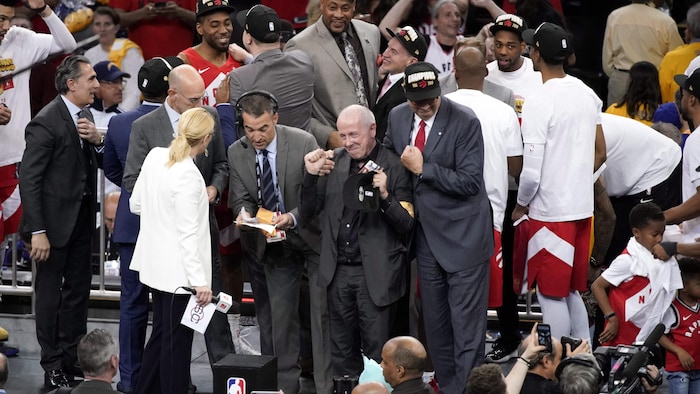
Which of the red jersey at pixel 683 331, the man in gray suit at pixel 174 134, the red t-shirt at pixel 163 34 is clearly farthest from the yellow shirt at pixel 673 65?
the man in gray suit at pixel 174 134

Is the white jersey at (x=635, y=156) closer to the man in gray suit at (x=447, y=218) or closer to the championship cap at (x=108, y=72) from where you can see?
the man in gray suit at (x=447, y=218)

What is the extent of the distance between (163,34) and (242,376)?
5387mm

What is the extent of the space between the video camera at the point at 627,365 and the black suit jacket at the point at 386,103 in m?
2.16

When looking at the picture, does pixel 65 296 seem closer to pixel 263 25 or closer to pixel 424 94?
→ pixel 263 25

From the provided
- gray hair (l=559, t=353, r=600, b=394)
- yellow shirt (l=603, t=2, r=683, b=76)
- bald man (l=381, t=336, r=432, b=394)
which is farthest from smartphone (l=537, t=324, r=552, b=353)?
yellow shirt (l=603, t=2, r=683, b=76)

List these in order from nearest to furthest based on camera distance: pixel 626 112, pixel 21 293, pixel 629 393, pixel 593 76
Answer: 1. pixel 629 393
2. pixel 21 293
3. pixel 626 112
4. pixel 593 76

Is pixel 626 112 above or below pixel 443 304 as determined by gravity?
above

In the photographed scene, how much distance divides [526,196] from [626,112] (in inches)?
97.8

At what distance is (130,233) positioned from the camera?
7.64 metres

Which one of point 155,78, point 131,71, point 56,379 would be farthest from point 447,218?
point 131,71

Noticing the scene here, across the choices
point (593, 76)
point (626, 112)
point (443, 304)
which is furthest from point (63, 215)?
point (593, 76)

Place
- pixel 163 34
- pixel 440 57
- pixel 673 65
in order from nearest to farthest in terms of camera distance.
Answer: pixel 440 57
pixel 673 65
pixel 163 34

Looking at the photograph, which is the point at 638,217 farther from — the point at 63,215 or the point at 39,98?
the point at 39,98

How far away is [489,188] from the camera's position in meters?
7.73
